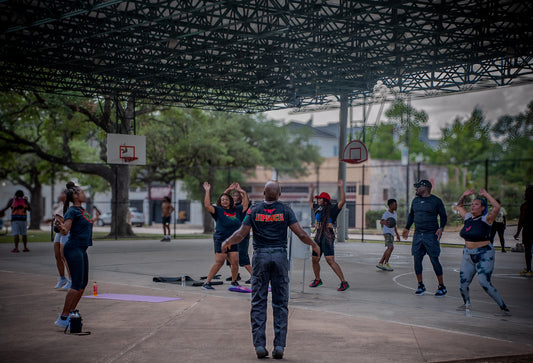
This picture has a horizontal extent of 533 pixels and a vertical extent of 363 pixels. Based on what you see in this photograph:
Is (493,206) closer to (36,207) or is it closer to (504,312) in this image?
(504,312)

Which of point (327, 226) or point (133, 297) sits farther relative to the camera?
point (327, 226)

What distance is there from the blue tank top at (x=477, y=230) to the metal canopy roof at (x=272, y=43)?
764 cm

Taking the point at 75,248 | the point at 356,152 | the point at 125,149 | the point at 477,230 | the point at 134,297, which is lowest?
the point at 134,297

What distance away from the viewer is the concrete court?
668 cm

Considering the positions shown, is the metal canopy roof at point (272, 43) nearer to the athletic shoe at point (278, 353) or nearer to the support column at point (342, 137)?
the support column at point (342, 137)

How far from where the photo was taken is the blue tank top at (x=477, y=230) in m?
8.91

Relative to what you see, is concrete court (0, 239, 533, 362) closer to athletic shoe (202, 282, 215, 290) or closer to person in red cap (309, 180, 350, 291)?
athletic shoe (202, 282, 215, 290)

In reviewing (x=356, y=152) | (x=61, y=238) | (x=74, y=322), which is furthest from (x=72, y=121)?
(x=74, y=322)

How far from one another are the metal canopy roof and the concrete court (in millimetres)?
6975

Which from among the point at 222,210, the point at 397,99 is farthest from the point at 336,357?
the point at 397,99

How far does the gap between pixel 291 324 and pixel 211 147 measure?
94.7ft

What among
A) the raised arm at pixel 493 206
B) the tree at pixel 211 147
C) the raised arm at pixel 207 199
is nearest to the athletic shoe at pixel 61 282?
the raised arm at pixel 207 199

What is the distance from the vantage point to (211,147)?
3666 cm

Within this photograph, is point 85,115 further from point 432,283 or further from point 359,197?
point 359,197
